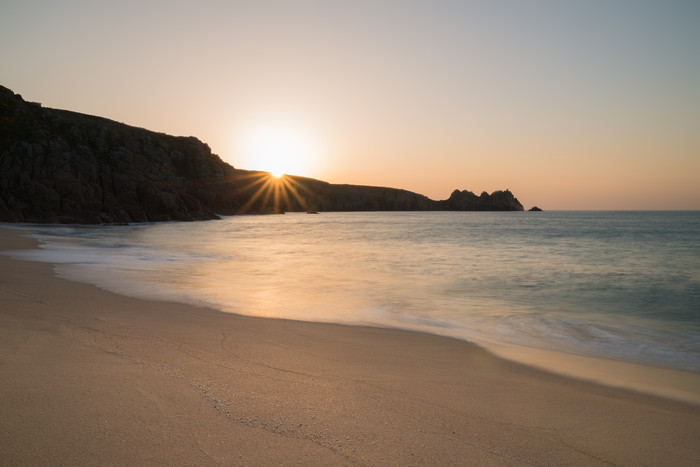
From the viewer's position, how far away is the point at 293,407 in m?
3.80

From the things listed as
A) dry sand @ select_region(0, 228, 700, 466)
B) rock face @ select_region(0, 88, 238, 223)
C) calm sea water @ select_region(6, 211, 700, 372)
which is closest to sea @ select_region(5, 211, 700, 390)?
calm sea water @ select_region(6, 211, 700, 372)

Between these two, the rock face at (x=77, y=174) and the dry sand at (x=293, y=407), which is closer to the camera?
the dry sand at (x=293, y=407)

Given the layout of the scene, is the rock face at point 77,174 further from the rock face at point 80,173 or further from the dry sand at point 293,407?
the dry sand at point 293,407

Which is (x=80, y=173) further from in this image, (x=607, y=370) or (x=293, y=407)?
(x=607, y=370)

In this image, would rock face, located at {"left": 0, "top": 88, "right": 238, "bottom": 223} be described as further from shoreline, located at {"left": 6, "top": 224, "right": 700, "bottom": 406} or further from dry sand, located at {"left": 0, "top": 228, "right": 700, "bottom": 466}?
shoreline, located at {"left": 6, "top": 224, "right": 700, "bottom": 406}

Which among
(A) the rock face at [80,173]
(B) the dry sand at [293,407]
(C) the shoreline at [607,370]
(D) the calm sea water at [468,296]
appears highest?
(A) the rock face at [80,173]

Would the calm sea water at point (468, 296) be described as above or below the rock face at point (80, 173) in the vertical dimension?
below

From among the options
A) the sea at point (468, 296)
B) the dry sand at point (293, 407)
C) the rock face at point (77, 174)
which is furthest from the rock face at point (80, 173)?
the dry sand at point (293, 407)

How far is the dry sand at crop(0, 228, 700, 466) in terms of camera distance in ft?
10.1

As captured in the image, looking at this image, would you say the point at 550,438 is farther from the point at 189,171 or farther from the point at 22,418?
the point at 189,171

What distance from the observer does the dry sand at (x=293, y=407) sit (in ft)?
10.1

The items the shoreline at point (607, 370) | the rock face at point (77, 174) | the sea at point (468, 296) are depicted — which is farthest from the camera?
the rock face at point (77, 174)

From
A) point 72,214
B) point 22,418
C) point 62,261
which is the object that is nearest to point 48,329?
point 22,418

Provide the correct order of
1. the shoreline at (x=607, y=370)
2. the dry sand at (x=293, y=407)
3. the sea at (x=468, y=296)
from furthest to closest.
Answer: the sea at (x=468, y=296), the shoreline at (x=607, y=370), the dry sand at (x=293, y=407)
